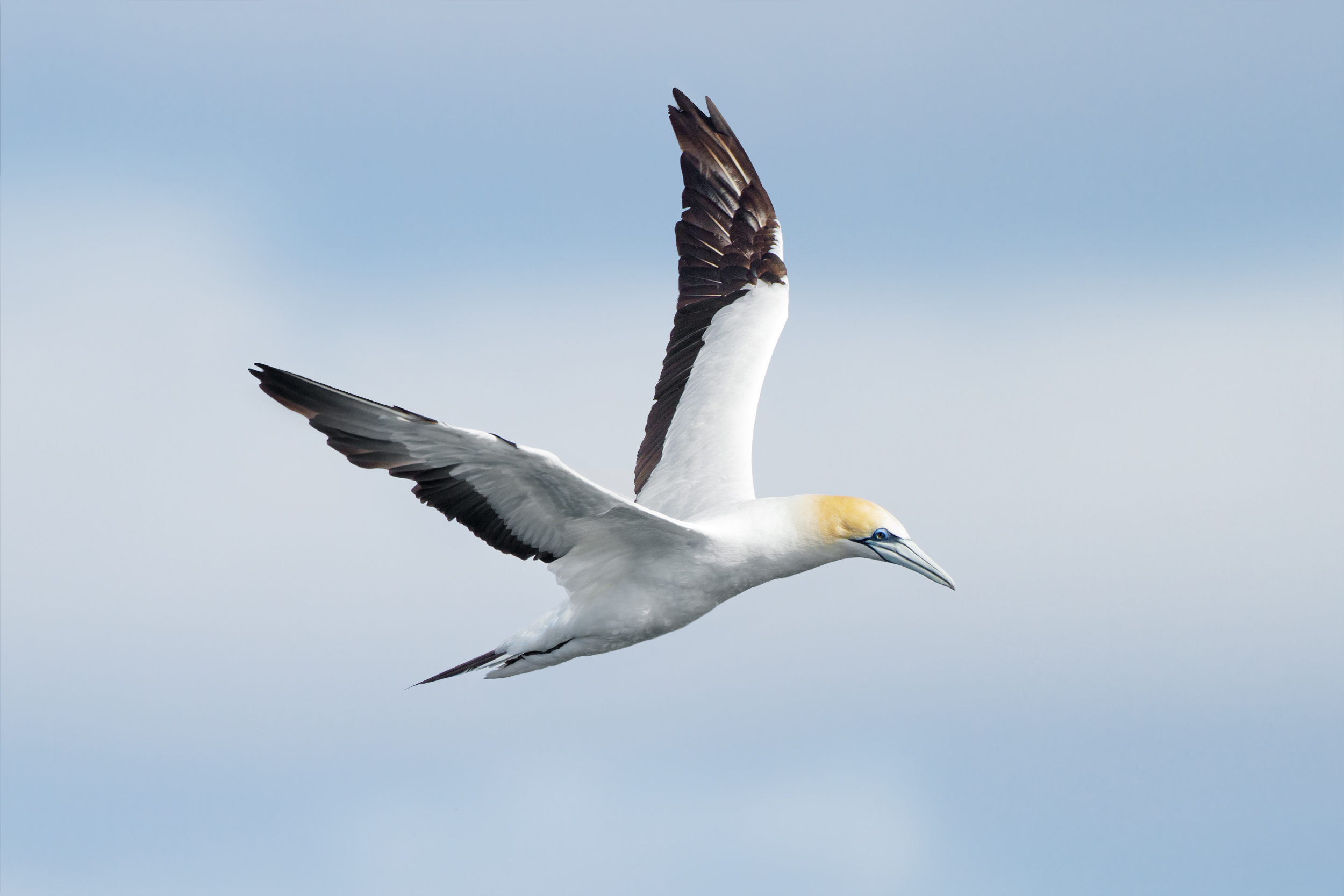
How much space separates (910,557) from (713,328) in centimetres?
381

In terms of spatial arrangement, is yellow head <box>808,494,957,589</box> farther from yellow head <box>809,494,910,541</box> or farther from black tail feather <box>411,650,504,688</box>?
black tail feather <box>411,650,504,688</box>

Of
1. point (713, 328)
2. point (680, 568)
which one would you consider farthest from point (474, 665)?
point (713, 328)

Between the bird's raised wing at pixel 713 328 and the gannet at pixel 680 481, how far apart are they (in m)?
0.01

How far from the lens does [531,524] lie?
10.7 m

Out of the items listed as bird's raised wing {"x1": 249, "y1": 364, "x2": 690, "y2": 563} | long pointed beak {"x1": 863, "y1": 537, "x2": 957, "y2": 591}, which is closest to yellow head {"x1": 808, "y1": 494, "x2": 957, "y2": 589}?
long pointed beak {"x1": 863, "y1": 537, "x2": 957, "y2": 591}

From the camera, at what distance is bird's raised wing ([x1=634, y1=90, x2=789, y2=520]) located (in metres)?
12.9

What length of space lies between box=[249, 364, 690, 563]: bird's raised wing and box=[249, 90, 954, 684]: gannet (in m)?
0.01

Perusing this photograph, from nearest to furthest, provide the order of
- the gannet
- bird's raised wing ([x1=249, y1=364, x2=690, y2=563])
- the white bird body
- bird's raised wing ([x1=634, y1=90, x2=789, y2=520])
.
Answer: bird's raised wing ([x1=249, y1=364, x2=690, y2=563]) → the gannet → the white bird body → bird's raised wing ([x1=634, y1=90, x2=789, y2=520])

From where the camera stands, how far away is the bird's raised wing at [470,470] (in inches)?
372

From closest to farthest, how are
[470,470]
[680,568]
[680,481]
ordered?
[470,470], [680,568], [680,481]

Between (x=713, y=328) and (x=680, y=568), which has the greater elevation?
(x=713, y=328)

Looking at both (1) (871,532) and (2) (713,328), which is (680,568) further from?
(2) (713,328)

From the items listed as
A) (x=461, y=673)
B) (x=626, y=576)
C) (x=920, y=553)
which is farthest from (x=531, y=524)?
(x=920, y=553)

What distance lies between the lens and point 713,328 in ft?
46.5
